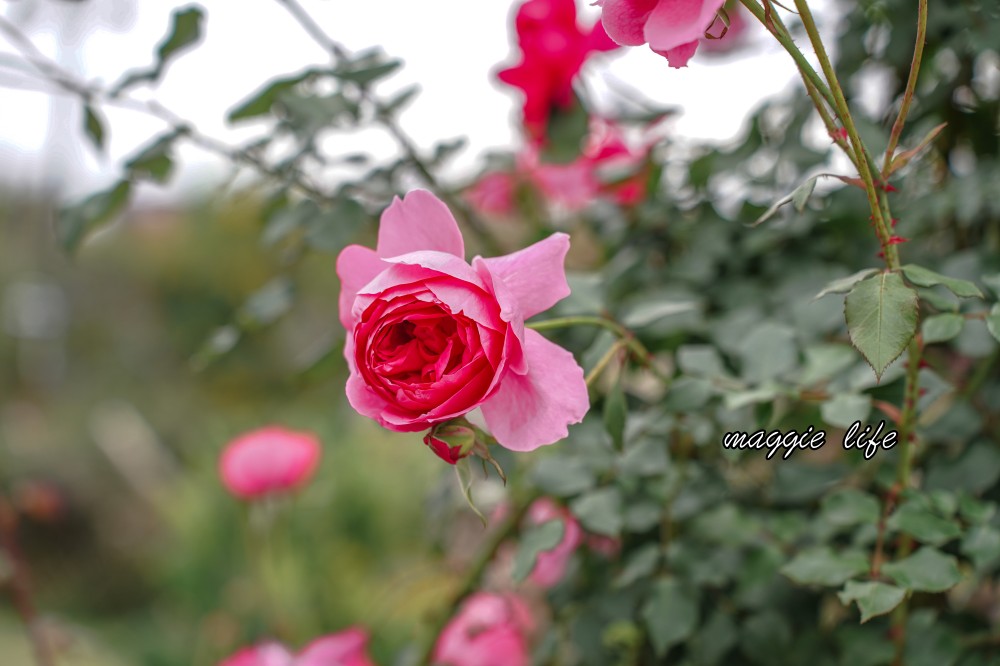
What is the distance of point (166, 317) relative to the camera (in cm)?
484

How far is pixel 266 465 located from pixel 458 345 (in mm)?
628

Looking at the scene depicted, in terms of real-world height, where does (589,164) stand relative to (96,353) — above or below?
above

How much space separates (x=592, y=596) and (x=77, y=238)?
384mm

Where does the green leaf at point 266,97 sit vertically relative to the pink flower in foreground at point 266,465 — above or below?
above

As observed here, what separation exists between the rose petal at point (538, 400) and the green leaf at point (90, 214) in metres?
0.34

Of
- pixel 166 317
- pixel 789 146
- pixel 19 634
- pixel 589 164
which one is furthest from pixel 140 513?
pixel 789 146

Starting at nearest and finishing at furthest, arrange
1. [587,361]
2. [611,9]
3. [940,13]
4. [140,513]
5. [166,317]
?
[611,9] → [587,361] → [940,13] → [140,513] → [166,317]

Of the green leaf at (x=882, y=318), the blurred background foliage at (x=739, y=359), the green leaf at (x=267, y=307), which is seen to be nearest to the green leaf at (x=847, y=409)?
the blurred background foliage at (x=739, y=359)

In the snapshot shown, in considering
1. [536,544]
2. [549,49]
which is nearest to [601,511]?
[536,544]

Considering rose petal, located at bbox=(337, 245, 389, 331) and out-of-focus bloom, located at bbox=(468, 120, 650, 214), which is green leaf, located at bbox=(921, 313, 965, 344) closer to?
rose petal, located at bbox=(337, 245, 389, 331)

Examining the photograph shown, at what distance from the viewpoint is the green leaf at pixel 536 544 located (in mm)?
368

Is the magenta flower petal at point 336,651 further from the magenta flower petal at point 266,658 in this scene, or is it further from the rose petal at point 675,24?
the rose petal at point 675,24

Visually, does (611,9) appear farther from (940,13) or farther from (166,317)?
(166,317)

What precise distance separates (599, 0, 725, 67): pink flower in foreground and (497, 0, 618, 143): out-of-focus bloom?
35 centimetres
